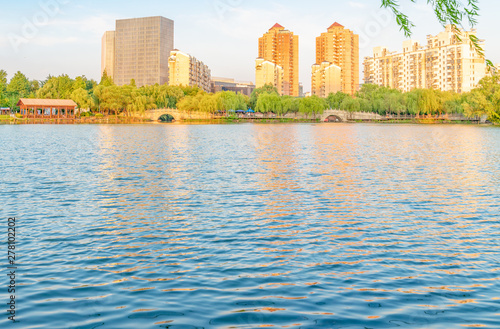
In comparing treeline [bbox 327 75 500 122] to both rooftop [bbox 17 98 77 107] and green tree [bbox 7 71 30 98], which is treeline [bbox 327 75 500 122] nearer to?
rooftop [bbox 17 98 77 107]

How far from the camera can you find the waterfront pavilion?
124 meters

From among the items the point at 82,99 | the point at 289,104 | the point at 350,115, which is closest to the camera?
the point at 82,99

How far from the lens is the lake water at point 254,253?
8156mm

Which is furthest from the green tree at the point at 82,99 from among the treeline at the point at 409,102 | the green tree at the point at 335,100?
the green tree at the point at 335,100

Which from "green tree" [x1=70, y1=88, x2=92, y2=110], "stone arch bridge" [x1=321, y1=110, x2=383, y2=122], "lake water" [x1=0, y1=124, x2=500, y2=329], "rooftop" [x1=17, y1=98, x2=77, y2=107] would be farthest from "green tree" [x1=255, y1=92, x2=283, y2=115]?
"lake water" [x1=0, y1=124, x2=500, y2=329]

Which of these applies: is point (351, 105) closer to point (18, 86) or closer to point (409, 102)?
point (409, 102)

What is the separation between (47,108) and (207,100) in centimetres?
4253

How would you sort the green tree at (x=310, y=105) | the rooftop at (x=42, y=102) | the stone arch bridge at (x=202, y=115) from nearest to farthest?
the rooftop at (x=42, y=102) → the stone arch bridge at (x=202, y=115) → the green tree at (x=310, y=105)

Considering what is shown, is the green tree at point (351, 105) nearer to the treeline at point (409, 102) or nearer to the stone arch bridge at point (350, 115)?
the treeline at point (409, 102)

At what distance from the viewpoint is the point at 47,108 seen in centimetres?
13188

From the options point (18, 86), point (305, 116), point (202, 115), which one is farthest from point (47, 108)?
point (305, 116)

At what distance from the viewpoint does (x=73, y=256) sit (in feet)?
36.9

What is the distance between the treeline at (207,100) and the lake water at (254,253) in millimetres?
113779

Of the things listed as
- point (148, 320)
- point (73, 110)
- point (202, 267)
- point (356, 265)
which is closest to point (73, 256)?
point (202, 267)
